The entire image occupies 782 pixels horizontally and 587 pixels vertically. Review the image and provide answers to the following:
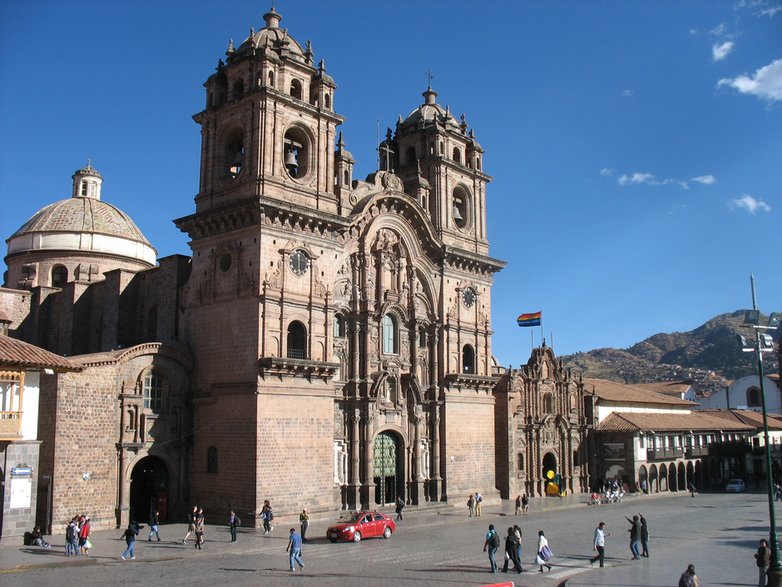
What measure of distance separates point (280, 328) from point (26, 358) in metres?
11.6

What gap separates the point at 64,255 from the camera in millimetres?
51312

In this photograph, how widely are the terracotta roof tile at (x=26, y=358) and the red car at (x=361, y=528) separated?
12506 mm

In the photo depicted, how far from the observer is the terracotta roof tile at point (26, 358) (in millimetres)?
28594

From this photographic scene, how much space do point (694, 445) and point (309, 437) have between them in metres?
42.0

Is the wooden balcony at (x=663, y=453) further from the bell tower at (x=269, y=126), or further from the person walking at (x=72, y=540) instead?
the person walking at (x=72, y=540)

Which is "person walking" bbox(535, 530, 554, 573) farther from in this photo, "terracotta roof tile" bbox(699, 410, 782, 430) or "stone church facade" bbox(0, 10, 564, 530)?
"terracotta roof tile" bbox(699, 410, 782, 430)

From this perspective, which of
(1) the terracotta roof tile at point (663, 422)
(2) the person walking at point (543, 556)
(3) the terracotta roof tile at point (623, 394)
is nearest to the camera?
(2) the person walking at point (543, 556)

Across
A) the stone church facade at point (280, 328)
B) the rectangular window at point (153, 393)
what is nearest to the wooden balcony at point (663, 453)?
the stone church facade at point (280, 328)

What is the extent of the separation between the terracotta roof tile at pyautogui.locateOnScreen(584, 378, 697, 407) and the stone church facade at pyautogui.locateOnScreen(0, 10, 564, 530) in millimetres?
16554

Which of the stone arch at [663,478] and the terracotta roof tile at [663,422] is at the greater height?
the terracotta roof tile at [663,422]

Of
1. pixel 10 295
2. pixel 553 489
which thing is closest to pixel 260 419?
pixel 10 295

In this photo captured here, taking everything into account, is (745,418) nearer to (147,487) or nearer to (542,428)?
(542,428)

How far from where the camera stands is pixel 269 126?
38.6 metres

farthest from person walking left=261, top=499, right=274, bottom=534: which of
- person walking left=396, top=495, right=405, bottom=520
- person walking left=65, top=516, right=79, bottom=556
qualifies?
person walking left=396, top=495, right=405, bottom=520
